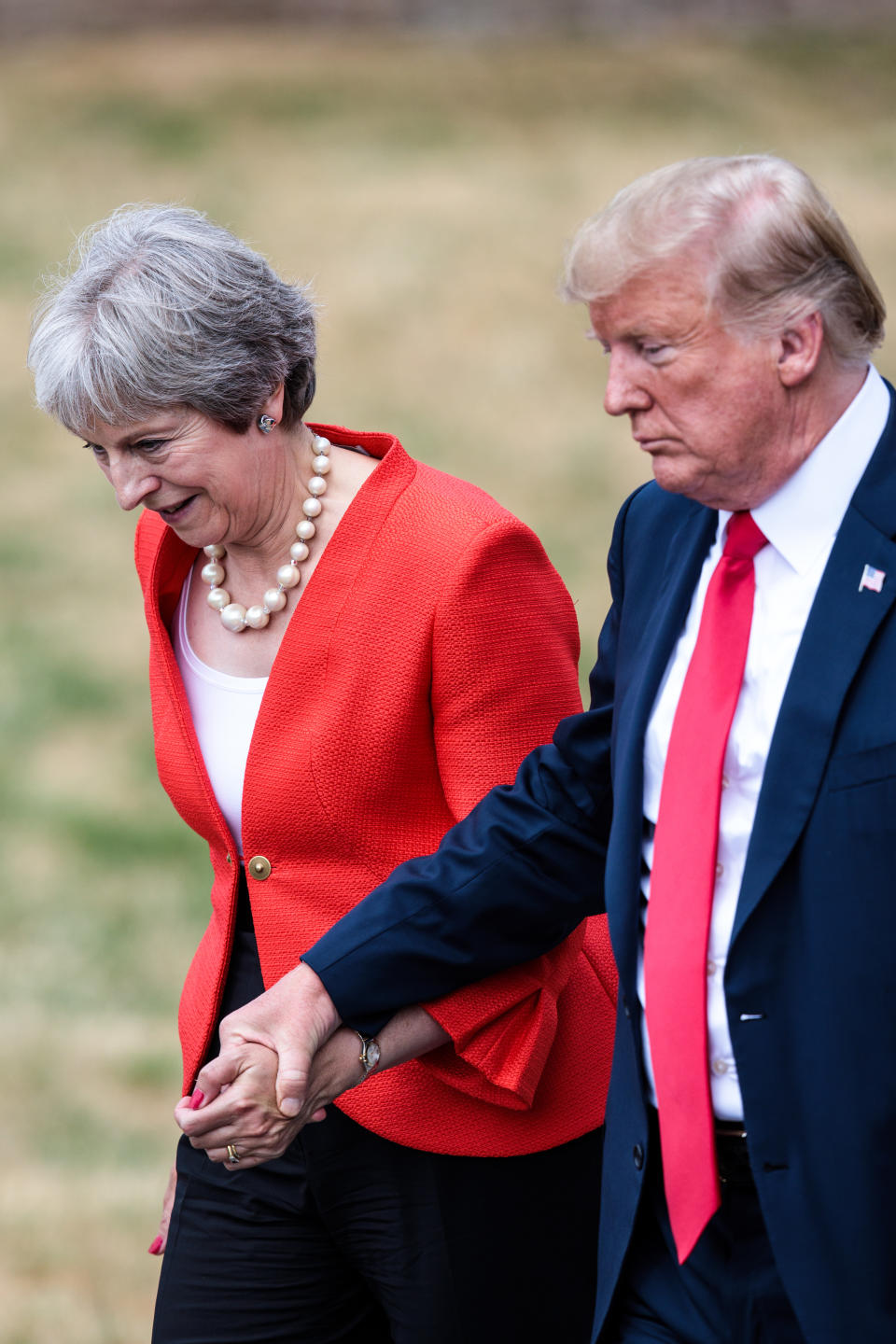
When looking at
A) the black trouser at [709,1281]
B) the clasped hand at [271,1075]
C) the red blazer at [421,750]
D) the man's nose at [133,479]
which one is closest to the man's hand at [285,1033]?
the clasped hand at [271,1075]

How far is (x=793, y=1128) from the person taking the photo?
1.67m

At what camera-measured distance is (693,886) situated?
1729 millimetres

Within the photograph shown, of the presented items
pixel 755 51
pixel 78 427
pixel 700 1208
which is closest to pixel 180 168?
pixel 755 51

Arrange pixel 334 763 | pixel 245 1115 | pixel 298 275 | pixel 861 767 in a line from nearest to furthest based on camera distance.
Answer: pixel 861 767 < pixel 245 1115 < pixel 334 763 < pixel 298 275

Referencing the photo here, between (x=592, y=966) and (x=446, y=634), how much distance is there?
533 mm

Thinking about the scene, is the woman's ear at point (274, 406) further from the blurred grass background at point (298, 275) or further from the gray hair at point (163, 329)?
the blurred grass background at point (298, 275)

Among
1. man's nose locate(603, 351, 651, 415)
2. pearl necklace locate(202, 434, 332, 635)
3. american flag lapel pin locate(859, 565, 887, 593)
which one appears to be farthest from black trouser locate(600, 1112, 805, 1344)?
pearl necklace locate(202, 434, 332, 635)

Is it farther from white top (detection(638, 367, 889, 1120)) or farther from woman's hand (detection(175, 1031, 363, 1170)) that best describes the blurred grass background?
white top (detection(638, 367, 889, 1120))

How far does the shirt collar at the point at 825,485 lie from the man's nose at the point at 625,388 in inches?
6.1

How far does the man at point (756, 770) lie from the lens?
162cm

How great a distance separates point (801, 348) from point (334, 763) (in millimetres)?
839

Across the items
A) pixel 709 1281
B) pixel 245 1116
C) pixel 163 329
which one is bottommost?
pixel 709 1281

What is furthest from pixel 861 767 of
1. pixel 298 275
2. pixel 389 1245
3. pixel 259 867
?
pixel 298 275

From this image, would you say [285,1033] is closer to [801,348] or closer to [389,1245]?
[389,1245]
